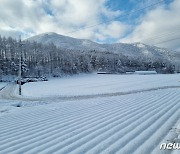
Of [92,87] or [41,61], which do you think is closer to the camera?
A: [92,87]

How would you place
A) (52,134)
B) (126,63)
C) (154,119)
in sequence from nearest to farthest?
1. (52,134)
2. (154,119)
3. (126,63)

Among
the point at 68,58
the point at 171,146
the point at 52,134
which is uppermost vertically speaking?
the point at 68,58

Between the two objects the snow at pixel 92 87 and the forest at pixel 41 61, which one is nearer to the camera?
the snow at pixel 92 87

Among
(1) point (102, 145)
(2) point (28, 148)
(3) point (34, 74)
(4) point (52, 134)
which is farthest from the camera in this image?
(3) point (34, 74)

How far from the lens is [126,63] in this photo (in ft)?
438

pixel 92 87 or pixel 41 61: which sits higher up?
pixel 41 61

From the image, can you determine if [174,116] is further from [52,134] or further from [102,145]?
[52,134]

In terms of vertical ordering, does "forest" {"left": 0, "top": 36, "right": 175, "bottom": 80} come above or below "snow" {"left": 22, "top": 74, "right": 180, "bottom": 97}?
above

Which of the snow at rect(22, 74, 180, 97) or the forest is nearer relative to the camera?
the snow at rect(22, 74, 180, 97)

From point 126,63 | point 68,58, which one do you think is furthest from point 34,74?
point 126,63

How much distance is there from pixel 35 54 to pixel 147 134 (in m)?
96.5

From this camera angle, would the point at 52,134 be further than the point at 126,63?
No

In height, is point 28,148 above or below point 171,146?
below

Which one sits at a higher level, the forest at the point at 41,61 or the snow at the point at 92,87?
the forest at the point at 41,61
